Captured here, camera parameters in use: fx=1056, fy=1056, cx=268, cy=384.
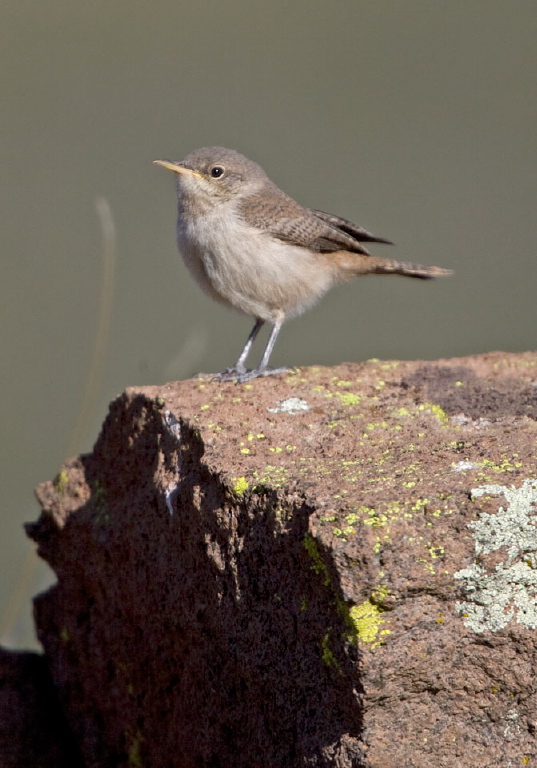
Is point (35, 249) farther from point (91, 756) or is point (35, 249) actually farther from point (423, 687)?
point (423, 687)

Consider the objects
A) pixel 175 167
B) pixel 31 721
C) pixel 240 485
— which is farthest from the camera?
pixel 175 167

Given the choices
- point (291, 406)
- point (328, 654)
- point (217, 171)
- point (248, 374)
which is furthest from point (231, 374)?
point (328, 654)

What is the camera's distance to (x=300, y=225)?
19.5ft

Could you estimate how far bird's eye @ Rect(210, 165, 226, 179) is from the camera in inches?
240

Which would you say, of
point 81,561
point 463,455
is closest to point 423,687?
point 463,455

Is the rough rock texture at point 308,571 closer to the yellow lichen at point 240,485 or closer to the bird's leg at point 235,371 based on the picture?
the yellow lichen at point 240,485

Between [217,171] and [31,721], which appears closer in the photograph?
[31,721]

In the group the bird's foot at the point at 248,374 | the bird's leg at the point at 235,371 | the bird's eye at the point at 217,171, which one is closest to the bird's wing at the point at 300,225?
the bird's eye at the point at 217,171

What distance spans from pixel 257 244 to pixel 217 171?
63 centimetres

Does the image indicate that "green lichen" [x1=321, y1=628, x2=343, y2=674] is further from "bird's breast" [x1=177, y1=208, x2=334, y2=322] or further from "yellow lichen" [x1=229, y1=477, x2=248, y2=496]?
"bird's breast" [x1=177, y1=208, x2=334, y2=322]

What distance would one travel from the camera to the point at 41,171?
14.4 meters

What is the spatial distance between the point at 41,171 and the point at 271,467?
460 inches

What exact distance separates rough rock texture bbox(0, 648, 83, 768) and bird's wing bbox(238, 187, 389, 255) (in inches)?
103

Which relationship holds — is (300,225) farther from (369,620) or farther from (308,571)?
(369,620)
